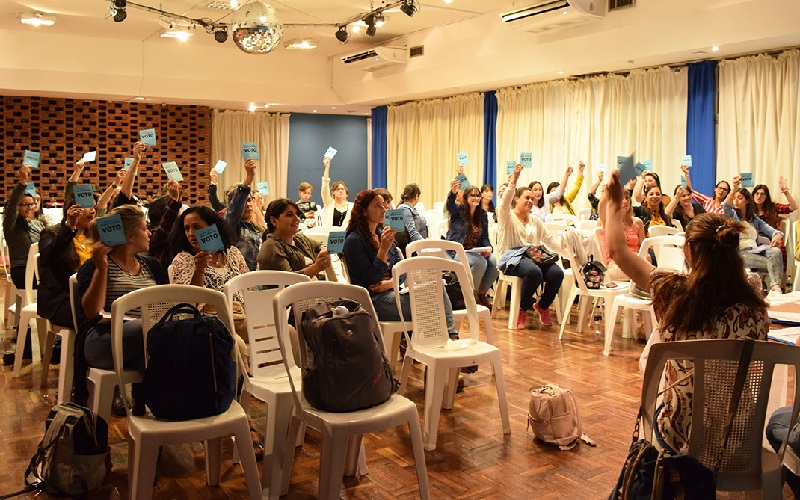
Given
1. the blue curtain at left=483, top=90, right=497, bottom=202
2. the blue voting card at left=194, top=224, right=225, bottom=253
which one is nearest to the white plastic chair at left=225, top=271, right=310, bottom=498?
the blue voting card at left=194, top=224, right=225, bottom=253

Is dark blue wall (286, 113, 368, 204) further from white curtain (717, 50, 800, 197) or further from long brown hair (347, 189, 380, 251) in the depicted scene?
long brown hair (347, 189, 380, 251)

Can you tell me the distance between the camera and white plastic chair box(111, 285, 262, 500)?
2674mm

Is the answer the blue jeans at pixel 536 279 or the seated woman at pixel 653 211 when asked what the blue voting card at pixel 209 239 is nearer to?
the blue jeans at pixel 536 279

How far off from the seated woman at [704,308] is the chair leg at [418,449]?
3.09ft

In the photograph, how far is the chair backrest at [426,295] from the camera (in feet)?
13.3

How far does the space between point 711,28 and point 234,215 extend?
540 cm

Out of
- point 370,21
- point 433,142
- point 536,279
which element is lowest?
point 536,279

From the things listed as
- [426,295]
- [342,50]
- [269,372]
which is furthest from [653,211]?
[342,50]

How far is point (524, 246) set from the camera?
22.6 ft

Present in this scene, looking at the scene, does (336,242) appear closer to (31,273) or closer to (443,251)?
(443,251)

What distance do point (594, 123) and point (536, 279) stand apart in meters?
3.94

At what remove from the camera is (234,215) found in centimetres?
500

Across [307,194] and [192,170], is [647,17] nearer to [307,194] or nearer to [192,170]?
[307,194]

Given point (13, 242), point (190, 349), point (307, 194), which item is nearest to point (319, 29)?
point (307, 194)
